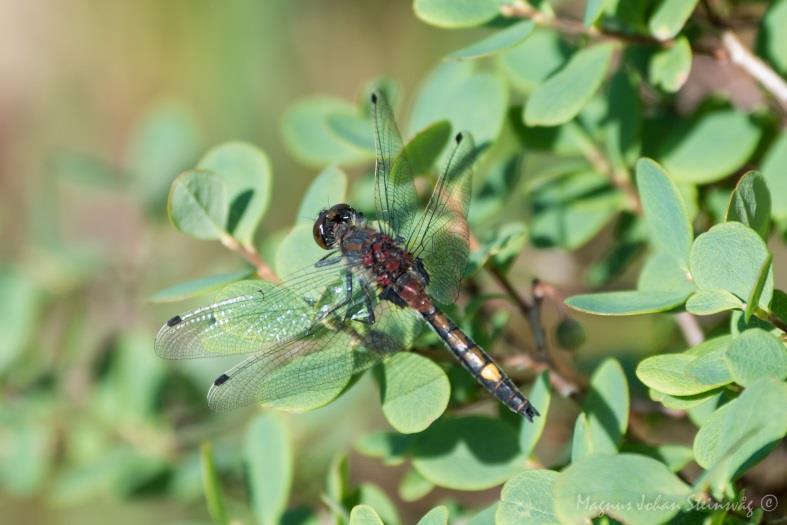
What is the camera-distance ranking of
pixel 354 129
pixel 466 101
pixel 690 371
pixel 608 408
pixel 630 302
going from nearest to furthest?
pixel 690 371 → pixel 630 302 → pixel 608 408 → pixel 466 101 → pixel 354 129

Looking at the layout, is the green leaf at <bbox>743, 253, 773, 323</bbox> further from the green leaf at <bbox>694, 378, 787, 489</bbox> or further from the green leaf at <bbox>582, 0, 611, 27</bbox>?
the green leaf at <bbox>582, 0, 611, 27</bbox>

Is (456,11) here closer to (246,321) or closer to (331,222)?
(331,222)

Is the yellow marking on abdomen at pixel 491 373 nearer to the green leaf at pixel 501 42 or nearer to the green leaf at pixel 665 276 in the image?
the green leaf at pixel 665 276

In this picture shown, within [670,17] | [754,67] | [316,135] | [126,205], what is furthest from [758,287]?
[126,205]

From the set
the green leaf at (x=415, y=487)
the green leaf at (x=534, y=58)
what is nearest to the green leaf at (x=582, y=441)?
the green leaf at (x=415, y=487)

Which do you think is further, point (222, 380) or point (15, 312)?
point (15, 312)
